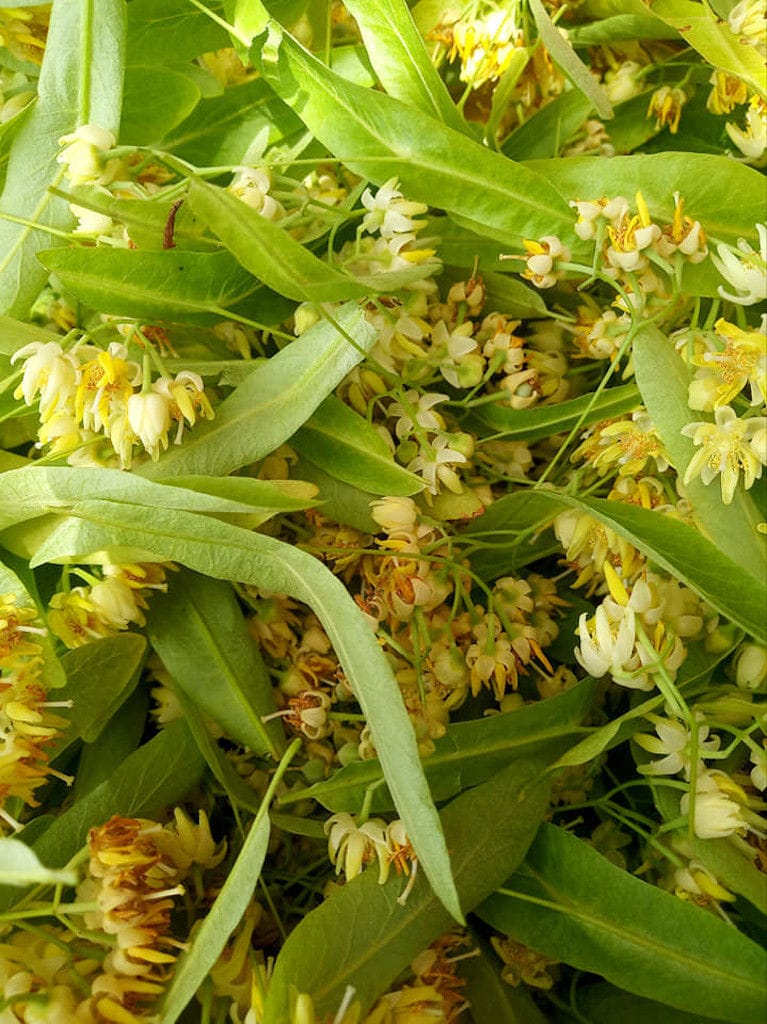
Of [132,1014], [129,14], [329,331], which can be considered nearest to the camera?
[132,1014]

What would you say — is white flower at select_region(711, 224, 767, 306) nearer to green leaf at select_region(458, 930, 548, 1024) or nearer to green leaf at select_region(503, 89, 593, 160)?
green leaf at select_region(503, 89, 593, 160)

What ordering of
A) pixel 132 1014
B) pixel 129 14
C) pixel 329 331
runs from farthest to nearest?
pixel 129 14, pixel 329 331, pixel 132 1014

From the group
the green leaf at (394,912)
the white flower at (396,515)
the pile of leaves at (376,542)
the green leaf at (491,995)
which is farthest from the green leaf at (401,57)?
the green leaf at (491,995)

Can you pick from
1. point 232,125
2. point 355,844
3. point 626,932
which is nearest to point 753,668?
point 626,932

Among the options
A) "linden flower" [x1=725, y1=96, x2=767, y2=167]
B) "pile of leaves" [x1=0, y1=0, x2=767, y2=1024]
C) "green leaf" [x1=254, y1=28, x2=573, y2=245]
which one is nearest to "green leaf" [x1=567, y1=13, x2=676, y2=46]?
"pile of leaves" [x1=0, y1=0, x2=767, y2=1024]

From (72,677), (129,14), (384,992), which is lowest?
(384,992)

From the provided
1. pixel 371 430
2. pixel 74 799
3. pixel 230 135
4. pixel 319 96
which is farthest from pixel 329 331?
pixel 74 799

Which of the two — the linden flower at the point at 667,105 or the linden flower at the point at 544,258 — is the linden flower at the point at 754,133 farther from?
the linden flower at the point at 544,258

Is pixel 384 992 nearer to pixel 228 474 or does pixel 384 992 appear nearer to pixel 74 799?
pixel 74 799
